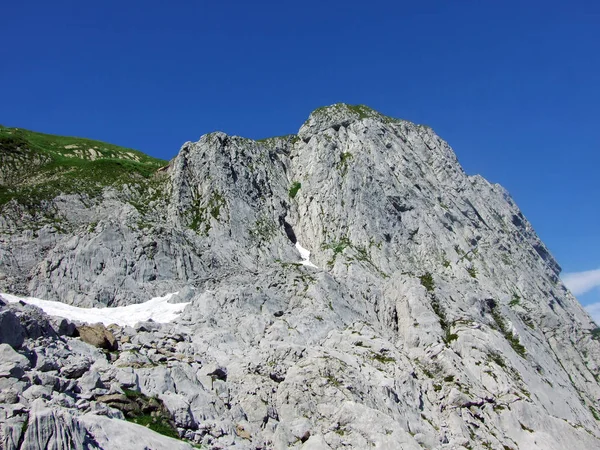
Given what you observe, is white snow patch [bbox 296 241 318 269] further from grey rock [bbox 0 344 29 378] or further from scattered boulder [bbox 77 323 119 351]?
grey rock [bbox 0 344 29 378]

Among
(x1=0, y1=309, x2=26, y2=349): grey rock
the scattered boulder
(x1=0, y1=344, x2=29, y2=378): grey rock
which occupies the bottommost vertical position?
(x1=0, y1=344, x2=29, y2=378): grey rock

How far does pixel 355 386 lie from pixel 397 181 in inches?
2423

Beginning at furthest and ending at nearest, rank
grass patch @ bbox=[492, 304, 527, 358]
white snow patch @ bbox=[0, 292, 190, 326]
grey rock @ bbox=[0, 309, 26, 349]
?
grass patch @ bbox=[492, 304, 527, 358] → white snow patch @ bbox=[0, 292, 190, 326] → grey rock @ bbox=[0, 309, 26, 349]

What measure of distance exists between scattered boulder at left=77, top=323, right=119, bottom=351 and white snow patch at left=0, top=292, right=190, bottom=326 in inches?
416

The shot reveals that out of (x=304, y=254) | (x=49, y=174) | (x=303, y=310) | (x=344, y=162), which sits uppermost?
(x=344, y=162)

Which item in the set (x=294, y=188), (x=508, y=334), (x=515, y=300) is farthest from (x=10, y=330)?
(x=515, y=300)

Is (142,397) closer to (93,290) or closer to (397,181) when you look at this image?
(93,290)

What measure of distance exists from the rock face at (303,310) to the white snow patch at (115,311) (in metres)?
2.01

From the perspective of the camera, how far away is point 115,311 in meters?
60.6

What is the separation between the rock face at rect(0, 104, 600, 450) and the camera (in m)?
35.8

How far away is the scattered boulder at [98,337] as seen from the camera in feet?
142

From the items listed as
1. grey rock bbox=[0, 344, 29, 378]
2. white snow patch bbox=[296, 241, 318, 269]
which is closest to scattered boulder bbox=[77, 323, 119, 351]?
grey rock bbox=[0, 344, 29, 378]

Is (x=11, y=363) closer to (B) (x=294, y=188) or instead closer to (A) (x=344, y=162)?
(B) (x=294, y=188)

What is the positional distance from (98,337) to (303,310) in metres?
24.8
